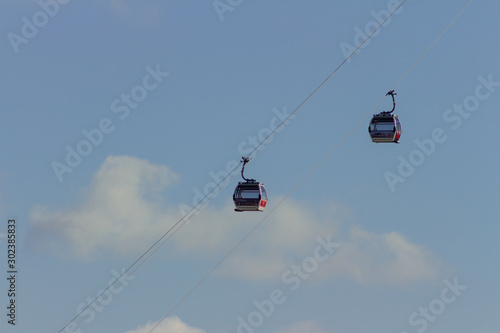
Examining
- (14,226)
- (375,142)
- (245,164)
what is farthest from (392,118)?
(14,226)

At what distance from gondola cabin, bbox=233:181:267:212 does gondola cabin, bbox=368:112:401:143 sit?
8460 mm

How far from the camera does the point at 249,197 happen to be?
8600 cm

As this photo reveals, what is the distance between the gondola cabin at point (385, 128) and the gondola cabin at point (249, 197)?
846cm

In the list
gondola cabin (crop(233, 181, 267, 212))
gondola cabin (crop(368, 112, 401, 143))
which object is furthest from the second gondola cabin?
gondola cabin (crop(233, 181, 267, 212))

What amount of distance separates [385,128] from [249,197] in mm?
10213

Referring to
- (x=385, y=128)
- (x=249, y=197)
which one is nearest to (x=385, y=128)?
(x=385, y=128)

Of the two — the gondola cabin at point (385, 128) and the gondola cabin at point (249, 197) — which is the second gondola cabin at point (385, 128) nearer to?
the gondola cabin at point (385, 128)

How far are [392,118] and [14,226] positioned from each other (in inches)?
1043

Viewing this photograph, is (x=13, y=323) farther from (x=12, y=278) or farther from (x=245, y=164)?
(x=245, y=164)

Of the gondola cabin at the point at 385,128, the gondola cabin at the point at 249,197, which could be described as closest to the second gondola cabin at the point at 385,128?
the gondola cabin at the point at 385,128

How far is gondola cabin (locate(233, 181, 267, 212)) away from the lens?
8594 cm

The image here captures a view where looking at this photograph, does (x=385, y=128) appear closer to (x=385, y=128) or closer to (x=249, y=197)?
(x=385, y=128)

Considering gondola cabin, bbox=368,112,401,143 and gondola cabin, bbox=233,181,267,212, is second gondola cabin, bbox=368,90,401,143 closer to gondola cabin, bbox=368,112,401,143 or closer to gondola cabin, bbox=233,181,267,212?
gondola cabin, bbox=368,112,401,143

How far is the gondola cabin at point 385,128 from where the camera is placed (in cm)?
8725
